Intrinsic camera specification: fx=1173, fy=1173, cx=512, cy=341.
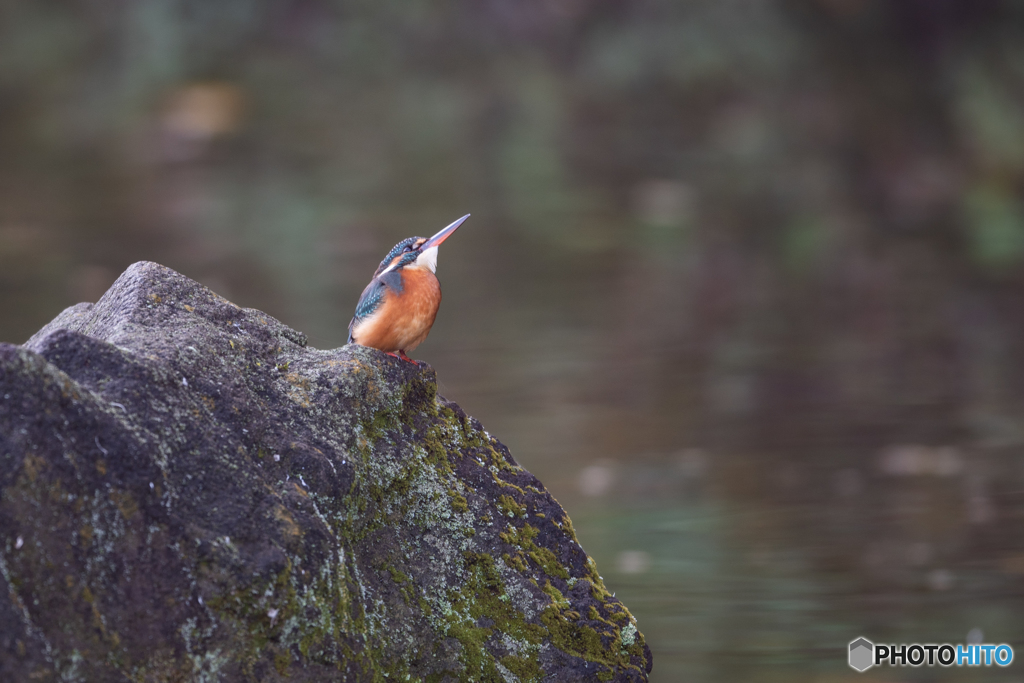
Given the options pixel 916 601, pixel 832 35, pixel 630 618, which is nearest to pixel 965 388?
pixel 916 601

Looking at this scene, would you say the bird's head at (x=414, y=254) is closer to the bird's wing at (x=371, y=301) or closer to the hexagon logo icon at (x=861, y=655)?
the bird's wing at (x=371, y=301)

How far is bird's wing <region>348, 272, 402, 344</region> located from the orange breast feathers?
0.04 feet

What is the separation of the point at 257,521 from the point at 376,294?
0.90 m

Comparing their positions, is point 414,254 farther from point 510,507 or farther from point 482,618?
point 482,618

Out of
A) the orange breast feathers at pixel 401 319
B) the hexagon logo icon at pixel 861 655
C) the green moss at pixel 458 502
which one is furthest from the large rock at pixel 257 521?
the hexagon logo icon at pixel 861 655

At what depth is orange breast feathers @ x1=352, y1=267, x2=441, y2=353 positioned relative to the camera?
3000mm

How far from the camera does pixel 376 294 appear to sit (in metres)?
3.04

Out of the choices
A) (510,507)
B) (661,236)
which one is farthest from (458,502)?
(661,236)

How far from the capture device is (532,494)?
2.85 meters

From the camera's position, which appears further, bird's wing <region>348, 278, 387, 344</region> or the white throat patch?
the white throat patch

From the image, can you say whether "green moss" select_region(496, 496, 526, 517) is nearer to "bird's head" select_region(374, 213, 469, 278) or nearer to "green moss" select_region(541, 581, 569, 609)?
"green moss" select_region(541, 581, 569, 609)

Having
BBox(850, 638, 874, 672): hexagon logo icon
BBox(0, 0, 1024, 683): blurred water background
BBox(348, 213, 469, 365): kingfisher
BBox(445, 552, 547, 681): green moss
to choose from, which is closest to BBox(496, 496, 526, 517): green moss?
BBox(445, 552, 547, 681): green moss

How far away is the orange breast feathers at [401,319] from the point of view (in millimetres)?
3000

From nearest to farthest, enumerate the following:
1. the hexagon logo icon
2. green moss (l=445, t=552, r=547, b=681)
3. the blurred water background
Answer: green moss (l=445, t=552, r=547, b=681) → the hexagon logo icon → the blurred water background
